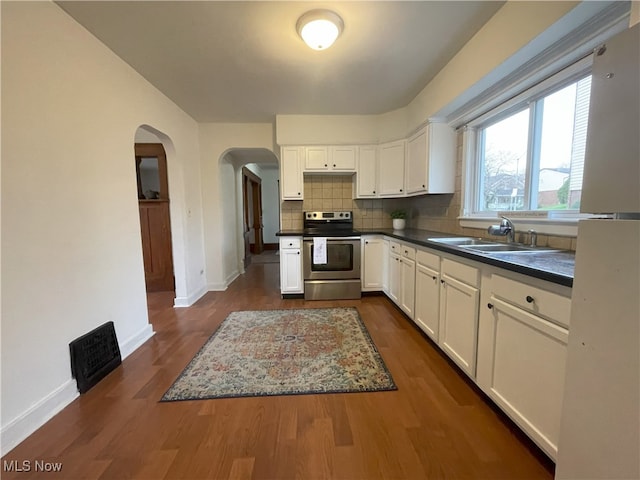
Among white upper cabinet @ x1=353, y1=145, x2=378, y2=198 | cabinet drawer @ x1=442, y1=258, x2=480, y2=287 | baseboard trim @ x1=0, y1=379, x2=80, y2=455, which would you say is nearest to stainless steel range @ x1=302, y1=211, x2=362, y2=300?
white upper cabinet @ x1=353, y1=145, x2=378, y2=198

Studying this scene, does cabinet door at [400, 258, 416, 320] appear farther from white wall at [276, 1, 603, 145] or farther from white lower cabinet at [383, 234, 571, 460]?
white wall at [276, 1, 603, 145]

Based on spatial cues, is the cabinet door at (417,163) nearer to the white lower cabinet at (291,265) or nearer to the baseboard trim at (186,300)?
the white lower cabinet at (291,265)

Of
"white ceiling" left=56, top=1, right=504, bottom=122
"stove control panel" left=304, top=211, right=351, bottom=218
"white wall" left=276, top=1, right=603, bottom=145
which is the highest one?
"white ceiling" left=56, top=1, right=504, bottom=122

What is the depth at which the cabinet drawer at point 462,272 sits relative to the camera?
157 cm

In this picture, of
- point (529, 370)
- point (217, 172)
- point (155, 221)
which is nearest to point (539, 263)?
point (529, 370)

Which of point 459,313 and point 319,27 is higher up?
point 319,27

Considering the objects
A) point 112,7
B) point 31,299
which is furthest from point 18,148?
point 112,7

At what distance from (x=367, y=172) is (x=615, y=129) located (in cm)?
305

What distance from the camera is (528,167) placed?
197cm

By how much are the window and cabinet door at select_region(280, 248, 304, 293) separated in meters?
2.09

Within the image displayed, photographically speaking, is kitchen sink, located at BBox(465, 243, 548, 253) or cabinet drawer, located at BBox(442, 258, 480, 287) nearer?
cabinet drawer, located at BBox(442, 258, 480, 287)

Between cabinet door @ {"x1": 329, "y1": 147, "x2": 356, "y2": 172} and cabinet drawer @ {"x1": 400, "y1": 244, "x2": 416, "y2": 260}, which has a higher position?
cabinet door @ {"x1": 329, "y1": 147, "x2": 356, "y2": 172}

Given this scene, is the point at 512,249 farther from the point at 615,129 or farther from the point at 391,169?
the point at 391,169

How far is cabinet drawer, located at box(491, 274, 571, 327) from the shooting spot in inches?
40.5
